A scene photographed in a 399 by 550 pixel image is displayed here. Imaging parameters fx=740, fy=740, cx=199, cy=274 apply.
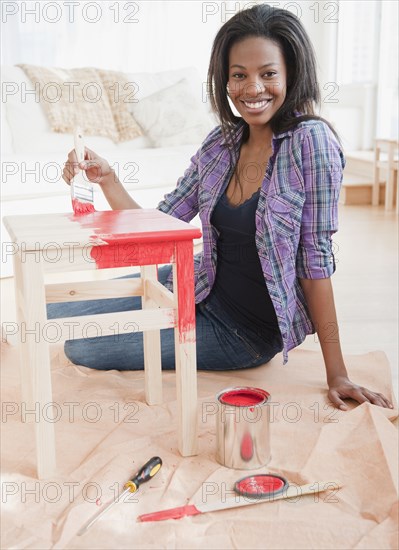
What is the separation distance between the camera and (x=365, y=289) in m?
2.46

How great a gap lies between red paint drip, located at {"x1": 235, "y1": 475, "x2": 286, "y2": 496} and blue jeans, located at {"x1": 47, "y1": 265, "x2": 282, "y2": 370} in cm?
49

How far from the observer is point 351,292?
2430mm

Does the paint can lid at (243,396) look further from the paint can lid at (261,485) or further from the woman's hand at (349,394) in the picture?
the woman's hand at (349,394)

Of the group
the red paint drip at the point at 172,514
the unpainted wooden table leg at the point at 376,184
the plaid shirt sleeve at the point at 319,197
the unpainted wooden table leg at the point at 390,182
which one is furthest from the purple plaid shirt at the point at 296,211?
the unpainted wooden table leg at the point at 376,184

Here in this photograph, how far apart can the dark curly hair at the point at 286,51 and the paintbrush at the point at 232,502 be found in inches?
27.8

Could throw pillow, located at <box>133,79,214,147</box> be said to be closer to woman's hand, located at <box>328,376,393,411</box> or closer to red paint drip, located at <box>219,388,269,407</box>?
woman's hand, located at <box>328,376,393,411</box>

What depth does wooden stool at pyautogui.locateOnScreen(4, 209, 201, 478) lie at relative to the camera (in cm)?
115

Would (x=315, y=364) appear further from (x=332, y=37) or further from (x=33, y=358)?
(x=332, y=37)

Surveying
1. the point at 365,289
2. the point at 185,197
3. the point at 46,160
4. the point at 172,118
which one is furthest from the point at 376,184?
the point at 185,197

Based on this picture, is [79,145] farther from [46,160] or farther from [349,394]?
[46,160]

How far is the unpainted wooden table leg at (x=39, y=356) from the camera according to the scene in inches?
45.0

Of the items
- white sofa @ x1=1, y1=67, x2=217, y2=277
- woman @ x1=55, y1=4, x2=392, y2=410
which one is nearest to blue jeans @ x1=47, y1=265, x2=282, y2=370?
woman @ x1=55, y1=4, x2=392, y2=410

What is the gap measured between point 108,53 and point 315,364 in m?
3.35

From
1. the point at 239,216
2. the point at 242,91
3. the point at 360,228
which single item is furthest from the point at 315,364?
the point at 360,228
